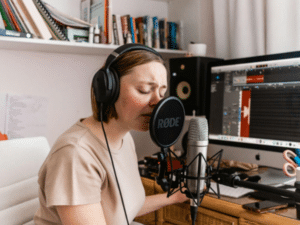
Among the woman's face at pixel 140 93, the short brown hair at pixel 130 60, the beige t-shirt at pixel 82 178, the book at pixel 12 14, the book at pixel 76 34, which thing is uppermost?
the book at pixel 12 14

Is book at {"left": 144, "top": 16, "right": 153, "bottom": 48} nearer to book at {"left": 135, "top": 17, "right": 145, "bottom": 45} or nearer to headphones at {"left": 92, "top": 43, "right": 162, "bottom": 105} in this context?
book at {"left": 135, "top": 17, "right": 145, "bottom": 45}

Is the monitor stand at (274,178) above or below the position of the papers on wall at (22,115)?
below

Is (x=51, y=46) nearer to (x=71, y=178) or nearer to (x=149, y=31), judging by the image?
(x=149, y=31)

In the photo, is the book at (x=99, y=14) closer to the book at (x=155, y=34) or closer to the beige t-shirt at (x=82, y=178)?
the book at (x=155, y=34)

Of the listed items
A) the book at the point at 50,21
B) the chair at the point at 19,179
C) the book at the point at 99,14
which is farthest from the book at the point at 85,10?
the chair at the point at 19,179

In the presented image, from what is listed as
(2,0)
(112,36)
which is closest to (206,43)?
(112,36)

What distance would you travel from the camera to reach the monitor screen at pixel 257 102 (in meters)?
1.18

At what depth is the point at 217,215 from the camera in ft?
3.55

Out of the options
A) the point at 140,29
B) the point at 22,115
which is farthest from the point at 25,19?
the point at 140,29

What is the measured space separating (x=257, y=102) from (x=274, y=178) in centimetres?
32

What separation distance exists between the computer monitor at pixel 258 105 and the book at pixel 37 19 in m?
0.77

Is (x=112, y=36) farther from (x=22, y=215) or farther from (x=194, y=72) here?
(x=22, y=215)

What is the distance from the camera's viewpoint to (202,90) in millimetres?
1573

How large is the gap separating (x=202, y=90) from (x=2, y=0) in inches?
39.3
